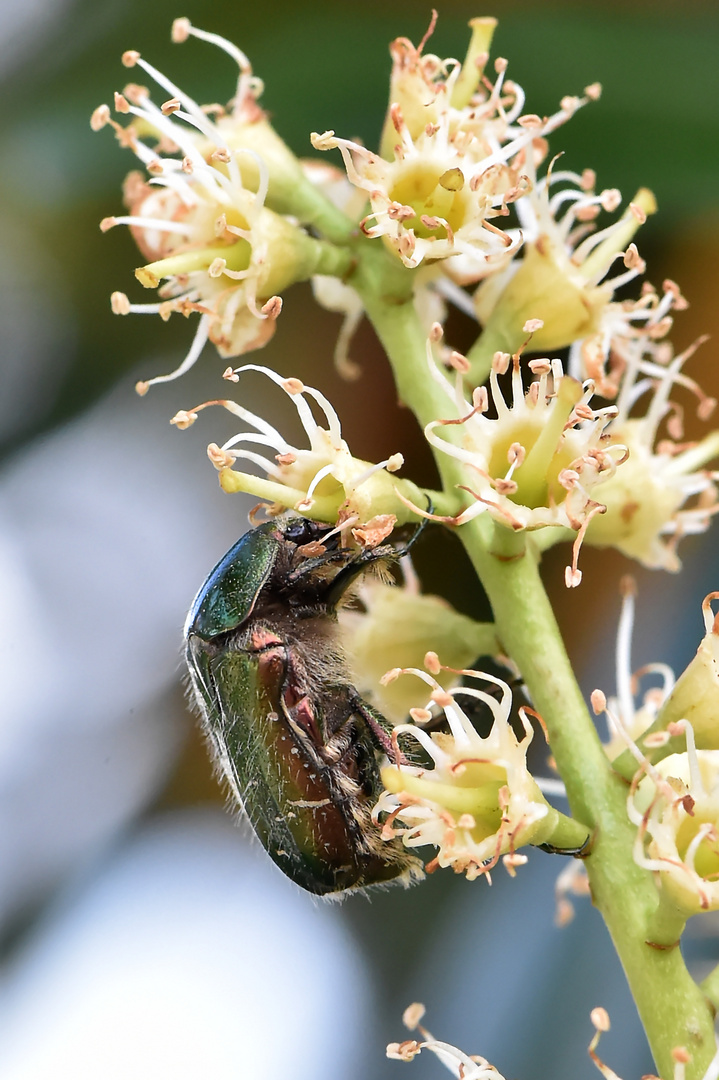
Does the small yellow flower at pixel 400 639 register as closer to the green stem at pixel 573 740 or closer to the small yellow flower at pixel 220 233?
the green stem at pixel 573 740

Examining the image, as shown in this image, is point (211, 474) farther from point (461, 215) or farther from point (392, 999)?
point (461, 215)

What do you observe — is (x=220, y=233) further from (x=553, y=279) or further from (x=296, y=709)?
(x=296, y=709)

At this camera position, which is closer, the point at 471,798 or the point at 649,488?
the point at 471,798

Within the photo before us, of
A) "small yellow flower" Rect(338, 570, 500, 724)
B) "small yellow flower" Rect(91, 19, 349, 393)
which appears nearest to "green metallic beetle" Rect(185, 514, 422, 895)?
"small yellow flower" Rect(338, 570, 500, 724)

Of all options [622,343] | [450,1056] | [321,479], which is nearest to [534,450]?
[321,479]

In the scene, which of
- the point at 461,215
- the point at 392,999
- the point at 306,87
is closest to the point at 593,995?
the point at 392,999

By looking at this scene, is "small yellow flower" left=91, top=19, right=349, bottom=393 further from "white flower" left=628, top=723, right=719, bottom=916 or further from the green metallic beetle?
"white flower" left=628, top=723, right=719, bottom=916

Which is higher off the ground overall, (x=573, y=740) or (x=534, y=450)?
(x=534, y=450)
